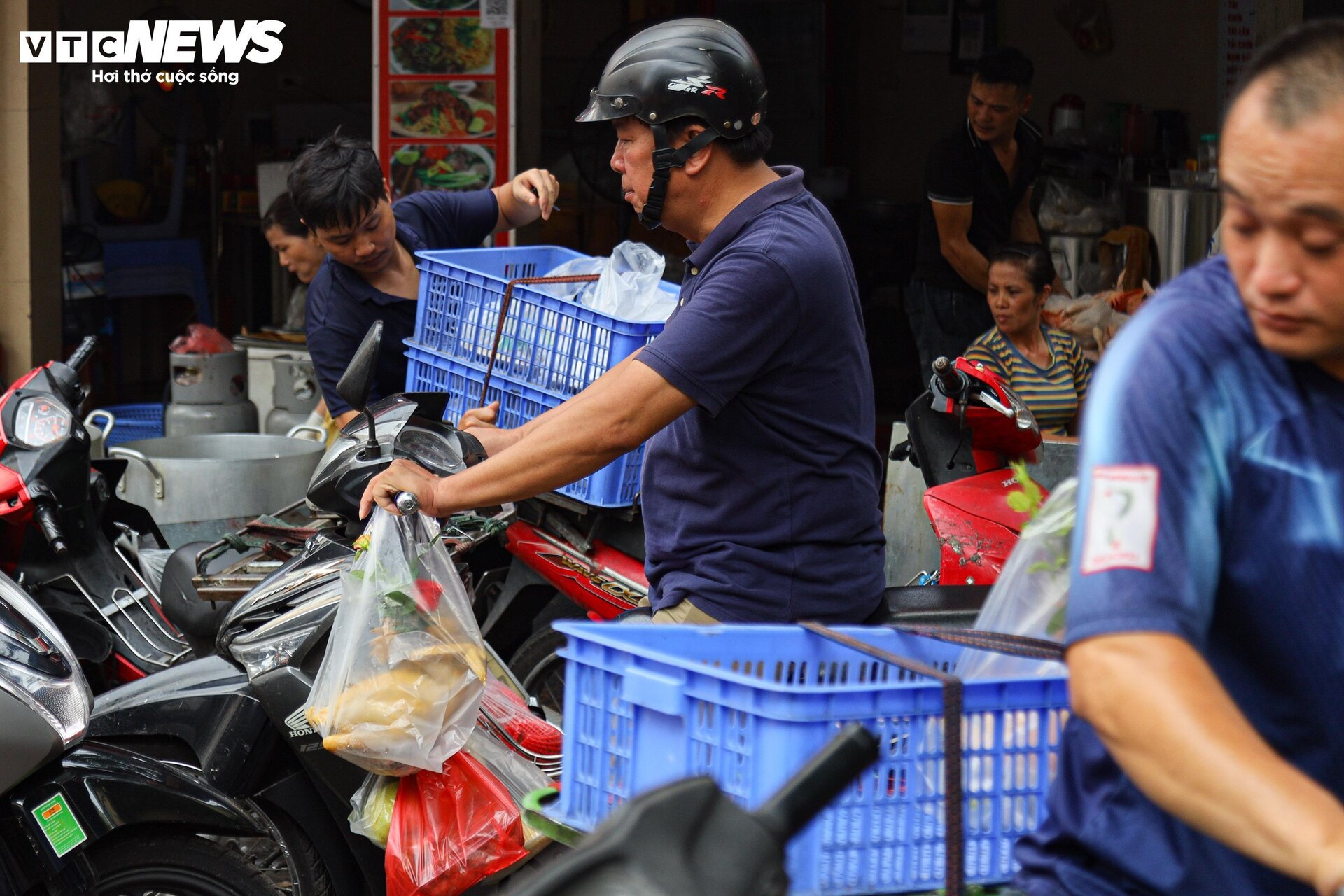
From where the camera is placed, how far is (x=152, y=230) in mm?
8898

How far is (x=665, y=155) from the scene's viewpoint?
2619 mm

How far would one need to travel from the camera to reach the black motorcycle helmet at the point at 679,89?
2.58m

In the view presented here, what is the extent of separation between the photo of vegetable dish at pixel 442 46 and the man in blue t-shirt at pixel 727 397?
3823 mm

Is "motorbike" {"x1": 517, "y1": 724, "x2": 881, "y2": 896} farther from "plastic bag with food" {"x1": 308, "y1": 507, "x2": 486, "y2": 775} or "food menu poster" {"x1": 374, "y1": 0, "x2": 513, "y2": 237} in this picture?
"food menu poster" {"x1": 374, "y1": 0, "x2": 513, "y2": 237}

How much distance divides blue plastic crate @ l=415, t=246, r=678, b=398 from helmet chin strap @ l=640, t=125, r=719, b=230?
0.94 m

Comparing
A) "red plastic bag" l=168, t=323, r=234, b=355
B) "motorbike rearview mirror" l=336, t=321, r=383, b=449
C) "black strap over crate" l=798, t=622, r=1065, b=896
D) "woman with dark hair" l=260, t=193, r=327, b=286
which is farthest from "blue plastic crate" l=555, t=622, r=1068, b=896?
"red plastic bag" l=168, t=323, r=234, b=355

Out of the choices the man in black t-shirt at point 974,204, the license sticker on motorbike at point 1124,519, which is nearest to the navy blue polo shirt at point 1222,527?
the license sticker on motorbike at point 1124,519

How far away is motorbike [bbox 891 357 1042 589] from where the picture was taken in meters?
3.58

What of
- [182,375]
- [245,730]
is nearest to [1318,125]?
[245,730]

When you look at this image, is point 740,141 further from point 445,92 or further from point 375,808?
point 445,92

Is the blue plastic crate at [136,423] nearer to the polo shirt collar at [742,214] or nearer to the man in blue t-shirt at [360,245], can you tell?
the man in blue t-shirt at [360,245]

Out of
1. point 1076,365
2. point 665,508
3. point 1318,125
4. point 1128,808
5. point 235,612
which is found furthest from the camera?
Result: point 1076,365

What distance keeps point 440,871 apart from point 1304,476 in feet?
6.67

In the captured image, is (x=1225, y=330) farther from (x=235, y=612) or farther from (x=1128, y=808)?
(x=235, y=612)
